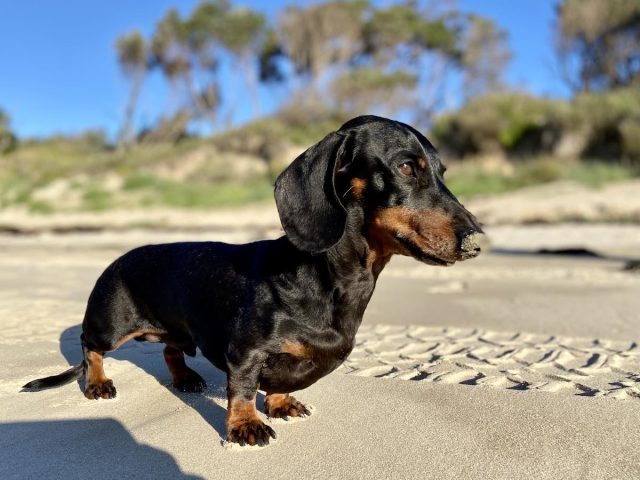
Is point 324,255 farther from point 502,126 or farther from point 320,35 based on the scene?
point 320,35

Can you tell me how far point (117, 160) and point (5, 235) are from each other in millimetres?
9353

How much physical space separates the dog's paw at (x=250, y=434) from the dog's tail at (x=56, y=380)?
1197 millimetres

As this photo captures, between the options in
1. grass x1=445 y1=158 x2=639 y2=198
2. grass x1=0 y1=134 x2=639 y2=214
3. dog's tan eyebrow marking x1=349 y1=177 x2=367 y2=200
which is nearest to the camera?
dog's tan eyebrow marking x1=349 y1=177 x2=367 y2=200

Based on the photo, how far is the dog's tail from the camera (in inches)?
121

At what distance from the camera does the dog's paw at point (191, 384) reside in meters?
3.18

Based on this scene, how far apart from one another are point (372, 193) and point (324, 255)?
1.10 feet

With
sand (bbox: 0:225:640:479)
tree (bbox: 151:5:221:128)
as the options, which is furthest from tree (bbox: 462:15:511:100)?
sand (bbox: 0:225:640:479)

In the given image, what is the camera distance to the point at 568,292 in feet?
20.8

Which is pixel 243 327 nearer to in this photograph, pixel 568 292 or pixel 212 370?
pixel 212 370

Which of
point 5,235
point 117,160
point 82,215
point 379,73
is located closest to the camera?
point 5,235

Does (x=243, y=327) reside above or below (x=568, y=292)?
above

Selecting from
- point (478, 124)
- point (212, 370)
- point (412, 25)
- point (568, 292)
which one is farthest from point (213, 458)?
point (412, 25)

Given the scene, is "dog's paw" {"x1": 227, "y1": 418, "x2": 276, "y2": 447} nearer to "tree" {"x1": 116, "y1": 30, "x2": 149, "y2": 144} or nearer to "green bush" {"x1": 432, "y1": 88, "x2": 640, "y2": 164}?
"green bush" {"x1": 432, "y1": 88, "x2": 640, "y2": 164}

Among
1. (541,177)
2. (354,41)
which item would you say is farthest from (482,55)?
(541,177)
